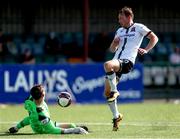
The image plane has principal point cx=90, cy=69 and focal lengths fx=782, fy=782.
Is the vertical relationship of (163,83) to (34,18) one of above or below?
below

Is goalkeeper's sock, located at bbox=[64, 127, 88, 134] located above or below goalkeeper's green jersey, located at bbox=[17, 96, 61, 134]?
below

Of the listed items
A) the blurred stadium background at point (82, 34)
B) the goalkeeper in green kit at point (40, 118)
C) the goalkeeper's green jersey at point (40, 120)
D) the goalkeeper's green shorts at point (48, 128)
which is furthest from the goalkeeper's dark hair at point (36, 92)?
the blurred stadium background at point (82, 34)

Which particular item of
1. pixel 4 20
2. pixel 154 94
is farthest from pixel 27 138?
pixel 4 20

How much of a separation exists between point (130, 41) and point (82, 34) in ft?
45.2

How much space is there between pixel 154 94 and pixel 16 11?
281 inches

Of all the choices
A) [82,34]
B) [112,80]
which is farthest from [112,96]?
[82,34]

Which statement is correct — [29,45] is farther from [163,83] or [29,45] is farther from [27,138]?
[27,138]

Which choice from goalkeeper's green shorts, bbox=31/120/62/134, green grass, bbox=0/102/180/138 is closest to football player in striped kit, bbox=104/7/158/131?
green grass, bbox=0/102/180/138

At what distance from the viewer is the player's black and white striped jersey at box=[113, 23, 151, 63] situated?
1416cm

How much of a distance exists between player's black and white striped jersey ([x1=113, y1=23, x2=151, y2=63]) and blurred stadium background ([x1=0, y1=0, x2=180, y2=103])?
9.29 m

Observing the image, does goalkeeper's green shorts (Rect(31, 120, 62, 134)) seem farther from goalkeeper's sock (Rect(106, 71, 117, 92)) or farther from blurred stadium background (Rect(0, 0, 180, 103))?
blurred stadium background (Rect(0, 0, 180, 103))

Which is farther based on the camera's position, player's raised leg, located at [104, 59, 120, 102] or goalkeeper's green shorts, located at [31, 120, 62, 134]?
player's raised leg, located at [104, 59, 120, 102]

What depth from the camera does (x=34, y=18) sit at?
29.1m

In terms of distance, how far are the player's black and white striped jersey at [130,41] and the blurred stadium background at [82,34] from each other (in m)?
9.29
